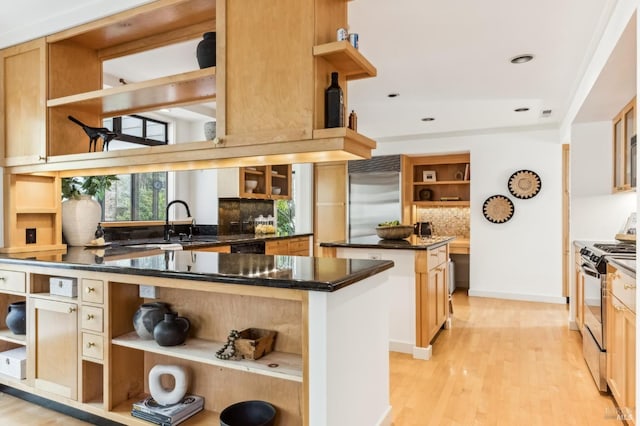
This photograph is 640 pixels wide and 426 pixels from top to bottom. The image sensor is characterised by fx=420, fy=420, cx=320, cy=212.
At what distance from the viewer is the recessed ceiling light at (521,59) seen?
3373 mm

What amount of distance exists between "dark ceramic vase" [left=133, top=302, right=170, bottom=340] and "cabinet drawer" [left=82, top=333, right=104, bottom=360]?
201 mm

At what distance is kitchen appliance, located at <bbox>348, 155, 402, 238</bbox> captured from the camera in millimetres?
6710

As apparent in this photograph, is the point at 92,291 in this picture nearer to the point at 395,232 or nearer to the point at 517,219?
the point at 395,232

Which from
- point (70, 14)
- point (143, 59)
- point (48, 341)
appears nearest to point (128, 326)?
point (48, 341)

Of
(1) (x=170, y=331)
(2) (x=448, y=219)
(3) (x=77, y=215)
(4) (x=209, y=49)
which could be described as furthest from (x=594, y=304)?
(2) (x=448, y=219)

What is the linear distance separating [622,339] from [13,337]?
3642 millimetres

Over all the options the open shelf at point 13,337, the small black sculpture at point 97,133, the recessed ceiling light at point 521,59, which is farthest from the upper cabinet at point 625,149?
the open shelf at point 13,337

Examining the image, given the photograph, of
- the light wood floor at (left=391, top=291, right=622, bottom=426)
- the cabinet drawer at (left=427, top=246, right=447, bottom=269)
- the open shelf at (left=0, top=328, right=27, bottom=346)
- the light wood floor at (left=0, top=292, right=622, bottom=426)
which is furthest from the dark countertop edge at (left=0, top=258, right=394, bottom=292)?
the cabinet drawer at (left=427, top=246, right=447, bottom=269)

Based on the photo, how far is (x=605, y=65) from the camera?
9.00ft

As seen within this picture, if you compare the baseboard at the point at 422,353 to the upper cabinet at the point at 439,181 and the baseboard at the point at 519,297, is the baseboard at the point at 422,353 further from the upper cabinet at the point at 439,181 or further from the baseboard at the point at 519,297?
the upper cabinet at the point at 439,181

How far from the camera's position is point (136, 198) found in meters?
5.01

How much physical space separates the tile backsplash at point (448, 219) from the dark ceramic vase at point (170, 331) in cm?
577

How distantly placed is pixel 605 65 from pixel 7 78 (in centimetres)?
416

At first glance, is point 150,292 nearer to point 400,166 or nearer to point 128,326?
point 128,326
